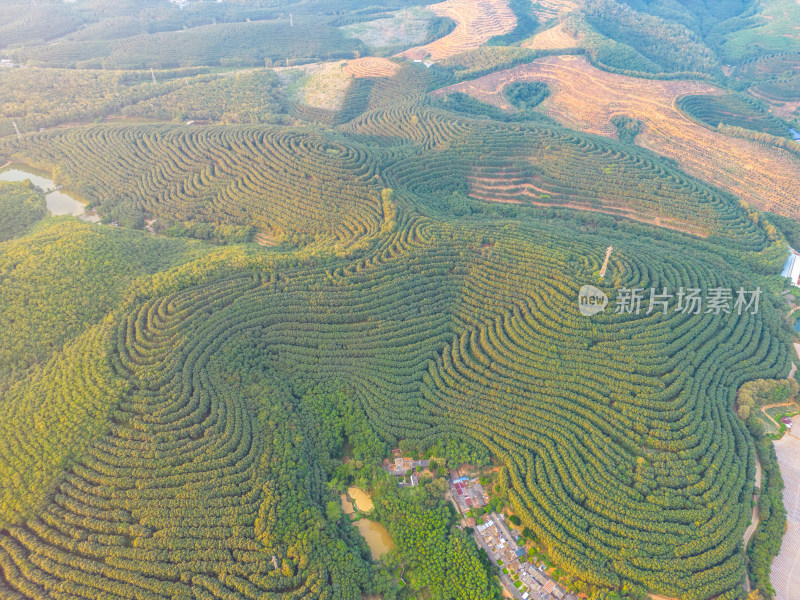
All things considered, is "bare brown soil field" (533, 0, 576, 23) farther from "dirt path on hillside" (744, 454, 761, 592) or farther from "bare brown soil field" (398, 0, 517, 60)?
"dirt path on hillside" (744, 454, 761, 592)

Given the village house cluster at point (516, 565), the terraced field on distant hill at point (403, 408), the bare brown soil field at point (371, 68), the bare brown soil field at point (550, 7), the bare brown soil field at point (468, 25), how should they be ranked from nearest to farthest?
the terraced field on distant hill at point (403, 408)
the village house cluster at point (516, 565)
the bare brown soil field at point (371, 68)
the bare brown soil field at point (468, 25)
the bare brown soil field at point (550, 7)

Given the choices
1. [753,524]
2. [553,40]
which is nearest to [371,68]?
[553,40]

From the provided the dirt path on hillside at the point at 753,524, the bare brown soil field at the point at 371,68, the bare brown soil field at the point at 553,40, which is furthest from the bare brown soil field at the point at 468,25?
the dirt path on hillside at the point at 753,524

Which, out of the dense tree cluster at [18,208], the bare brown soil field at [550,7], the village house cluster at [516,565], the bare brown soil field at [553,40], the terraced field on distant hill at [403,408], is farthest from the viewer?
the bare brown soil field at [550,7]

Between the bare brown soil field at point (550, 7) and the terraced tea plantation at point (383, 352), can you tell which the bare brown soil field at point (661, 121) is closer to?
the terraced tea plantation at point (383, 352)

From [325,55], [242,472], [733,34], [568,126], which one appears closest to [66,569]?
[242,472]

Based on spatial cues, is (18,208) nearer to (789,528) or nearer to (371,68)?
(371,68)

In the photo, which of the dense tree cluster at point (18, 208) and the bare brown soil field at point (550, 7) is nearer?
the dense tree cluster at point (18, 208)
